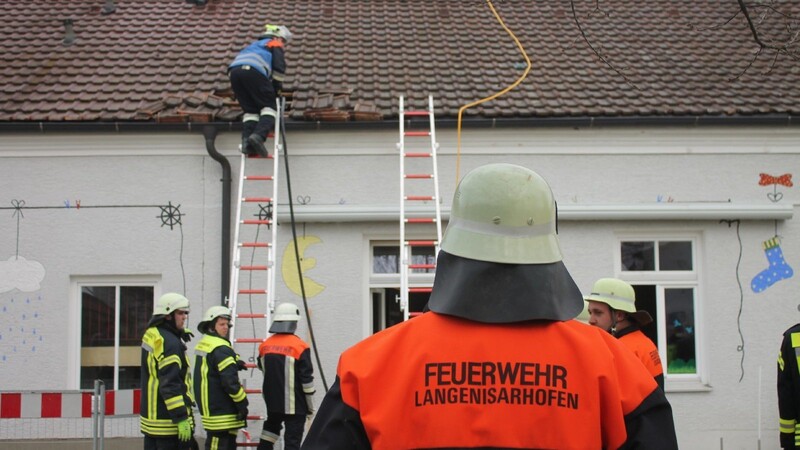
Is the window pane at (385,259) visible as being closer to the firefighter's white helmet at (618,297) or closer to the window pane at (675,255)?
the window pane at (675,255)

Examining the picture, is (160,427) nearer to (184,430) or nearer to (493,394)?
(184,430)

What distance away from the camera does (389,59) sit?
37.2 ft

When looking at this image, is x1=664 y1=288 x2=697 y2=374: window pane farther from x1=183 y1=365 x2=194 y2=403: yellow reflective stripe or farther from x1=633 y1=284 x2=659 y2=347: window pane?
x1=183 y1=365 x2=194 y2=403: yellow reflective stripe

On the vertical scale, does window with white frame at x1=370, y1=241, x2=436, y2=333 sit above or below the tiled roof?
below

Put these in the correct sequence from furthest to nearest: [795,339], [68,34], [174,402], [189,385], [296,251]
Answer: [68,34] → [296,251] → [189,385] → [174,402] → [795,339]

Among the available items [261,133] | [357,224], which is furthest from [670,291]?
[261,133]

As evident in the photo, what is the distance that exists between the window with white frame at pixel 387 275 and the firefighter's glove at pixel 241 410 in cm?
242

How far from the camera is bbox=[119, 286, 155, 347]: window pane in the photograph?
9.91 meters

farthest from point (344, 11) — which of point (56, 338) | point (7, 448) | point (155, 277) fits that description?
point (7, 448)

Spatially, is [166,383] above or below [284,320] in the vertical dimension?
below

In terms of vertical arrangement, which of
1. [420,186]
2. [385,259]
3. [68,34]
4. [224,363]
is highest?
[68,34]

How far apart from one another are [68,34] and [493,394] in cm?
1092

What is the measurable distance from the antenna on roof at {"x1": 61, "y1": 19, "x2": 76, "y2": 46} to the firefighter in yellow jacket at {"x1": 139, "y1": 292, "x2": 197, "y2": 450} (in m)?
5.46

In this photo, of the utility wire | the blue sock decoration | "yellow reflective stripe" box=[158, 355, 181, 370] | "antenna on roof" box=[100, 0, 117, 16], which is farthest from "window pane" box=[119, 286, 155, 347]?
the blue sock decoration
